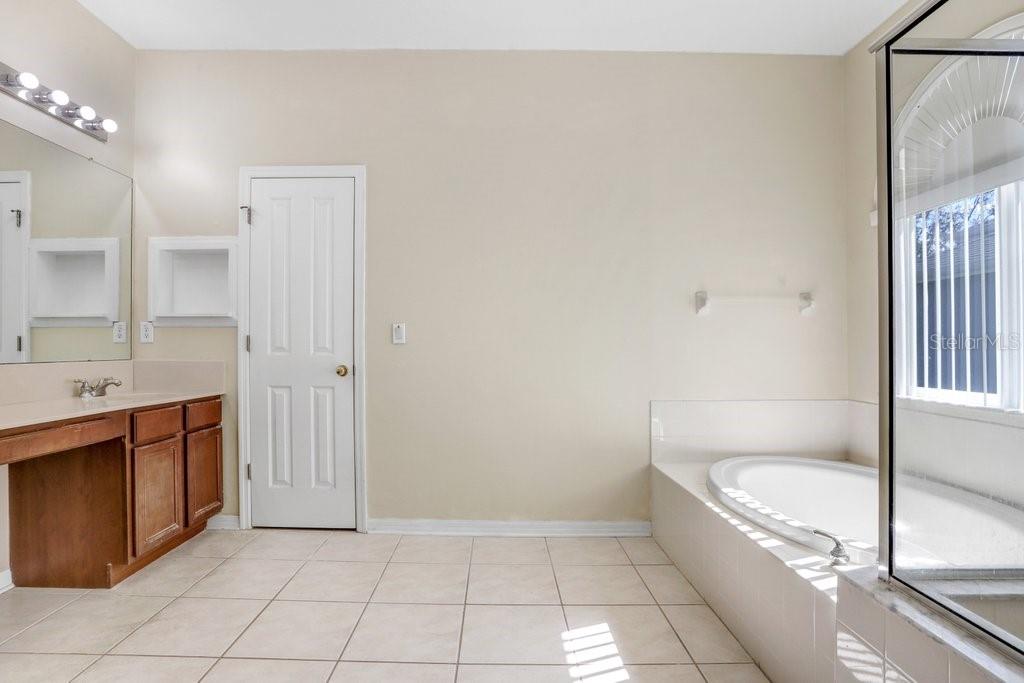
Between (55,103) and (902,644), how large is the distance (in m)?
3.63

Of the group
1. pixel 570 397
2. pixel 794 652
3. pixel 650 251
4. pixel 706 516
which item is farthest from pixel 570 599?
pixel 650 251

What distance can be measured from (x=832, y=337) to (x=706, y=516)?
58.5 inches

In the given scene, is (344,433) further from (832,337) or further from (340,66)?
(832,337)

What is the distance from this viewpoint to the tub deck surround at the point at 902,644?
2.77 feet

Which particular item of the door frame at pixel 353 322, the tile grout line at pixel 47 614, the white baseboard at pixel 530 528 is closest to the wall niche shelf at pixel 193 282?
the door frame at pixel 353 322

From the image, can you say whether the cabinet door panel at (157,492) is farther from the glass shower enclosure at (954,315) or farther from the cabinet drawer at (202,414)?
the glass shower enclosure at (954,315)

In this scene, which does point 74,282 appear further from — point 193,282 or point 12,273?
point 193,282

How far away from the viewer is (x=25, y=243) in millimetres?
2232

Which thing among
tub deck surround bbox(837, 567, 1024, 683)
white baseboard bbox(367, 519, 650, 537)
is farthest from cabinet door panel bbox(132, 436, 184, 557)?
tub deck surround bbox(837, 567, 1024, 683)

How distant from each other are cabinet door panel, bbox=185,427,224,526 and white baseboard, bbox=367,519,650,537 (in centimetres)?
85

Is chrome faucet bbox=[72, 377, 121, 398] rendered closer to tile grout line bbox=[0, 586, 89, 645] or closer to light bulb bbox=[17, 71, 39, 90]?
tile grout line bbox=[0, 586, 89, 645]

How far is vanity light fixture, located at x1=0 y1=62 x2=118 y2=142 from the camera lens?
87.4 inches

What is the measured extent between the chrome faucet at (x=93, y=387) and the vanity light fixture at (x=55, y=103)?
1262mm

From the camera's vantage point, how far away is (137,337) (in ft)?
9.52
